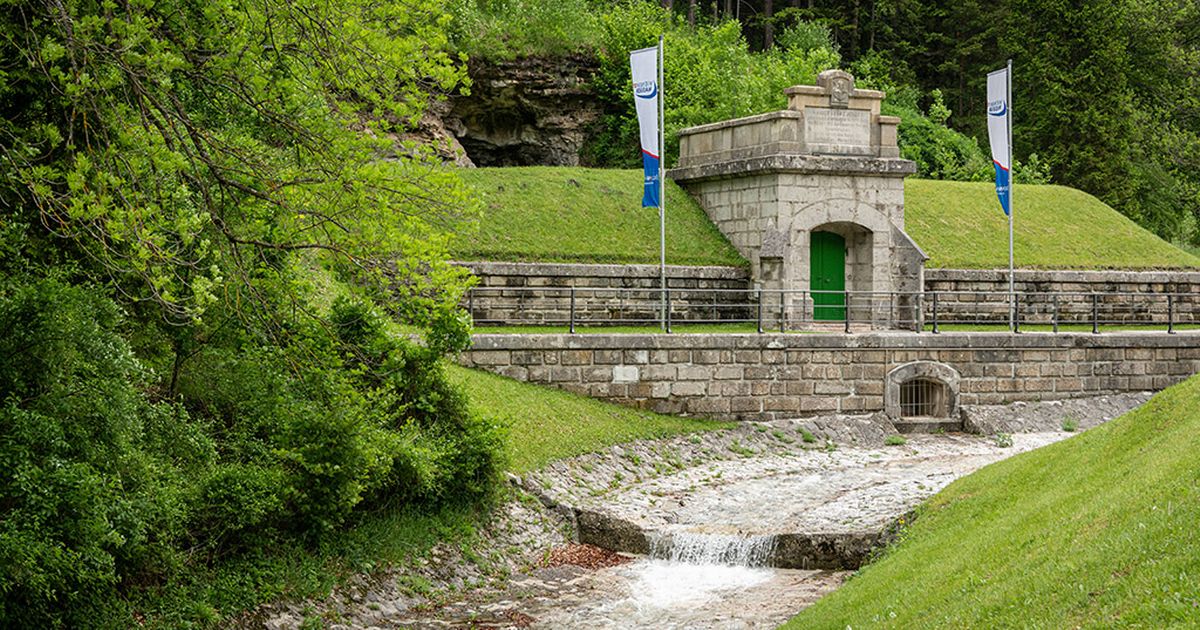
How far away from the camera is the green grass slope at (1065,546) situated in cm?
743

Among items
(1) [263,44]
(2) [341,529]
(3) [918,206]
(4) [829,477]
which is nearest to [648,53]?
(4) [829,477]

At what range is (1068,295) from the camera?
91.5 feet

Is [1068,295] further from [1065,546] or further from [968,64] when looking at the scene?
[968,64]

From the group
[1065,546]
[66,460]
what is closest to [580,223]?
[66,460]

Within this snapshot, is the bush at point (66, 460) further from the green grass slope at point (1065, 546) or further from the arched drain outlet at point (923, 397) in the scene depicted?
the arched drain outlet at point (923, 397)

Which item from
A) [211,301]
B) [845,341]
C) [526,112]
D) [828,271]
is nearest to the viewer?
[211,301]

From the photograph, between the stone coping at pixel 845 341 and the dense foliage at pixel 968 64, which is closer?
the stone coping at pixel 845 341

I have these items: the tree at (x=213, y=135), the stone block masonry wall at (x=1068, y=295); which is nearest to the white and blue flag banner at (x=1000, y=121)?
the stone block masonry wall at (x=1068, y=295)

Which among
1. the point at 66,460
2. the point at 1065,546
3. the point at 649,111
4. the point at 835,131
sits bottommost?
the point at 1065,546

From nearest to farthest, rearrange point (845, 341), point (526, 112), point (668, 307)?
point (668, 307)
point (845, 341)
point (526, 112)

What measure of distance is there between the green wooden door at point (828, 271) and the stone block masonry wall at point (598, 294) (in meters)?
1.59

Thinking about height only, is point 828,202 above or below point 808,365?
above

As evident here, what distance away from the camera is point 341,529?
12891 millimetres

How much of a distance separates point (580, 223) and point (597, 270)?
8.29 feet
